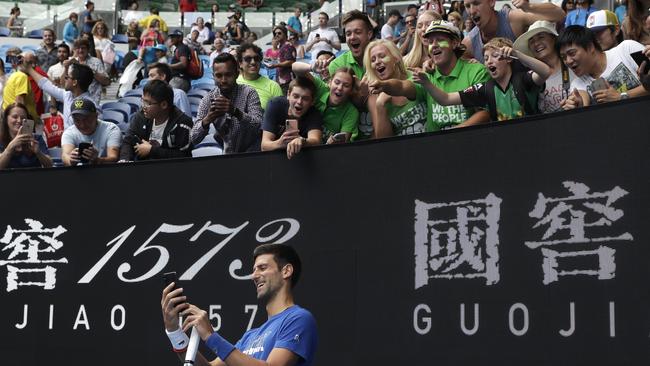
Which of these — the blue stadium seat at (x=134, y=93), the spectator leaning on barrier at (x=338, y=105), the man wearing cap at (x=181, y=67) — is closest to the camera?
the spectator leaning on barrier at (x=338, y=105)

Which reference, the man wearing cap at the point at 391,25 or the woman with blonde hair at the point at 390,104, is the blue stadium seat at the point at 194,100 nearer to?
the man wearing cap at the point at 391,25

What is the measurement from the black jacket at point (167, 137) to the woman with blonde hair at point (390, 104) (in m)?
1.69

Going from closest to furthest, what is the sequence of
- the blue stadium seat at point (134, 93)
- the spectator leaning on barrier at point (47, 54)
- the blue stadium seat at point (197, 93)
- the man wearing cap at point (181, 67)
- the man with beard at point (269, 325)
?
the man with beard at point (269, 325) < the man wearing cap at point (181, 67) < the blue stadium seat at point (197, 93) < the blue stadium seat at point (134, 93) < the spectator leaning on barrier at point (47, 54)

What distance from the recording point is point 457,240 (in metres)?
6.50

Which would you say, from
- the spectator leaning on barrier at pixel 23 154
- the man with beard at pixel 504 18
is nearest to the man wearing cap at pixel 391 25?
the spectator leaning on barrier at pixel 23 154

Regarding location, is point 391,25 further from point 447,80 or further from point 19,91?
point 447,80

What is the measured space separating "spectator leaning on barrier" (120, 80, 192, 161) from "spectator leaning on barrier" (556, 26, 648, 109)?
3.10 meters

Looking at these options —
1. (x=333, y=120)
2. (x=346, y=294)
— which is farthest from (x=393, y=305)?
(x=333, y=120)

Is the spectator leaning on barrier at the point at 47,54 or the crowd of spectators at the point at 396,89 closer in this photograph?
the crowd of spectators at the point at 396,89

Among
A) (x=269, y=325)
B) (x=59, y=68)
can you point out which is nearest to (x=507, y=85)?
(x=269, y=325)

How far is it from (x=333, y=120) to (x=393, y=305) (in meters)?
1.59

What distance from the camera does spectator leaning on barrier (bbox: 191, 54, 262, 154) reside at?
8180 millimetres

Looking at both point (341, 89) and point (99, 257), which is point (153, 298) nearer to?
point (99, 257)

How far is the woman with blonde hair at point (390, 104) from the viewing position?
7.36 metres
